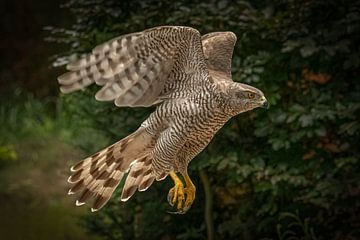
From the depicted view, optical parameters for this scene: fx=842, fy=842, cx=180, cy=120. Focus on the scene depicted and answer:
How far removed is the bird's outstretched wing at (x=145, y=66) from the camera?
376 cm

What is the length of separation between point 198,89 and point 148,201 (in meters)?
2.59

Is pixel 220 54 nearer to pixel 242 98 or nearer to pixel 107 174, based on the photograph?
pixel 242 98

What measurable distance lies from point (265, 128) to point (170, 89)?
1574 mm

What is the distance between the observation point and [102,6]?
571 centimetres

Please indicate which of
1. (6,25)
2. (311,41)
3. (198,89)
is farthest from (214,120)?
(6,25)

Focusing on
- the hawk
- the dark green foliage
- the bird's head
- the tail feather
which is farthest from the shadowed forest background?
the bird's head

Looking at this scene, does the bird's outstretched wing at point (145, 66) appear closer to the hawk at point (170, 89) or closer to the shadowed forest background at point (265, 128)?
the hawk at point (170, 89)

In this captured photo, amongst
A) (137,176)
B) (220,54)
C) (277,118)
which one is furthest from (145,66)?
(277,118)

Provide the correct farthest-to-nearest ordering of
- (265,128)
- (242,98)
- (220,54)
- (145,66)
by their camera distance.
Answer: (265,128), (220,54), (145,66), (242,98)

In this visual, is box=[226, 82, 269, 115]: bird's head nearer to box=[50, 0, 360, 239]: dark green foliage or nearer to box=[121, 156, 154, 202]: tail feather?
box=[121, 156, 154, 202]: tail feather

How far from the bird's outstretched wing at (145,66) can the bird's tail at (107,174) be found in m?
0.47

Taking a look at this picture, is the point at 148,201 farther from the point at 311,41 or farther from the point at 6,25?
the point at 6,25

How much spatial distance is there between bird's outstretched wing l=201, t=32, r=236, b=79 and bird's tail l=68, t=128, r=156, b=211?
0.56 m

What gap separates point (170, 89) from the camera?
3982 mm
